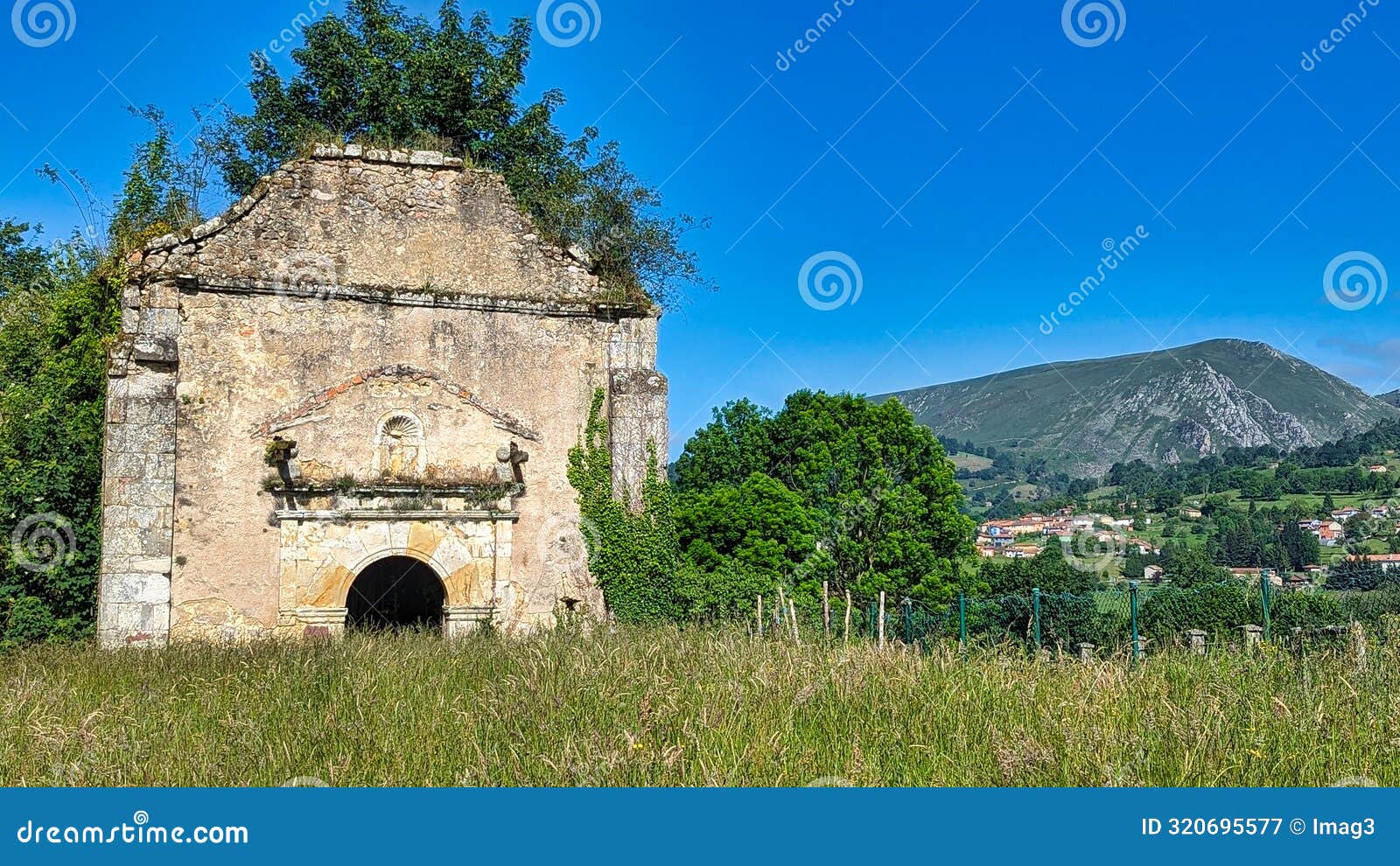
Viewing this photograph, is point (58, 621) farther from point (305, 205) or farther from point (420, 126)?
point (420, 126)

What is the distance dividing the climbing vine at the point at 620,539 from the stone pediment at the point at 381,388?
0.86 meters

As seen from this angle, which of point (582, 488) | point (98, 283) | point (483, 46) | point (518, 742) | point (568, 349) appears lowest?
point (518, 742)

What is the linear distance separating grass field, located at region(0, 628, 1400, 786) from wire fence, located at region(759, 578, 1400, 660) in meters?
1.15

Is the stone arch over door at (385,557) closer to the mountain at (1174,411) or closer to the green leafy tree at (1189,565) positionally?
the green leafy tree at (1189,565)

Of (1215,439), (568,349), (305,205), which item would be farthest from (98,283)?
(1215,439)

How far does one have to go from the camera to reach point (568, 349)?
1609 cm

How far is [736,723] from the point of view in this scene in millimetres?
7262

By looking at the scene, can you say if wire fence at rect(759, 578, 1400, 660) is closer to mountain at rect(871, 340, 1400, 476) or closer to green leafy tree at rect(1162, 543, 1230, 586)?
green leafy tree at rect(1162, 543, 1230, 586)

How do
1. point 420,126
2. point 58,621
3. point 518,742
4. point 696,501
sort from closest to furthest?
point 518,742 < point 58,621 < point 420,126 < point 696,501

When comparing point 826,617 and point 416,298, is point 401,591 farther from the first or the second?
point 826,617

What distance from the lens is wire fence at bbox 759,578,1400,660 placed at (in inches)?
418

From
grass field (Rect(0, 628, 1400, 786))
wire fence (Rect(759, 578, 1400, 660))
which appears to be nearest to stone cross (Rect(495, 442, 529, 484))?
wire fence (Rect(759, 578, 1400, 660))

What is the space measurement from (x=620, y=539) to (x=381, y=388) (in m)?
3.88

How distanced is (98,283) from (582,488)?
24.2ft
